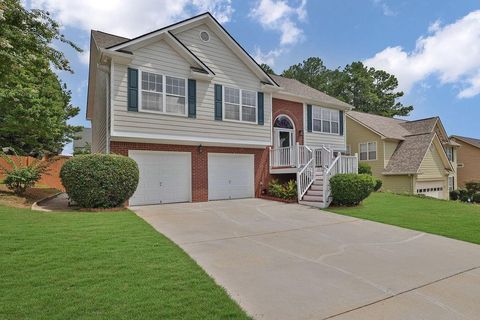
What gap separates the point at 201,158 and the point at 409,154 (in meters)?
18.2

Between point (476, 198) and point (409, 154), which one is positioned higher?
point (409, 154)

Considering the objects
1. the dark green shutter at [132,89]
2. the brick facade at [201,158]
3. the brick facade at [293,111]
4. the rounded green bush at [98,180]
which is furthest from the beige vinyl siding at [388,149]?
the rounded green bush at [98,180]

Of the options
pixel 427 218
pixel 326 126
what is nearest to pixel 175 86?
pixel 326 126

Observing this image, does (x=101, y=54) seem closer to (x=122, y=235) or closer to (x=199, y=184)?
(x=199, y=184)

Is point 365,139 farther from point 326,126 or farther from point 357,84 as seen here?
point 357,84

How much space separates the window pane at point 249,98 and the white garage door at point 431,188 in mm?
15893

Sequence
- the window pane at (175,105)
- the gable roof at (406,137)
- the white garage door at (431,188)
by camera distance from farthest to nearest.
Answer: the white garage door at (431,188) → the gable roof at (406,137) → the window pane at (175,105)

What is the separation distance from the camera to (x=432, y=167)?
82.7 feet

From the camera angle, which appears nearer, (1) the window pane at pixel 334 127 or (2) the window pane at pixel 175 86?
(2) the window pane at pixel 175 86

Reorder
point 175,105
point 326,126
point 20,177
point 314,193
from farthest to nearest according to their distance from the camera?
point 326,126 < point 314,193 < point 175,105 < point 20,177

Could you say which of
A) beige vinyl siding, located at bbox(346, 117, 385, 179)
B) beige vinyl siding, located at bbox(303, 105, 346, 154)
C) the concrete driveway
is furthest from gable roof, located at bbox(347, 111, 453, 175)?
the concrete driveway

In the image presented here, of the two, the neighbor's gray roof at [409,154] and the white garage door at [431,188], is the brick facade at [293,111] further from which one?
the white garage door at [431,188]

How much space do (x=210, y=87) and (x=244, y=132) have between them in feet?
8.29

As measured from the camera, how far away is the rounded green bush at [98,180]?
10148 mm
